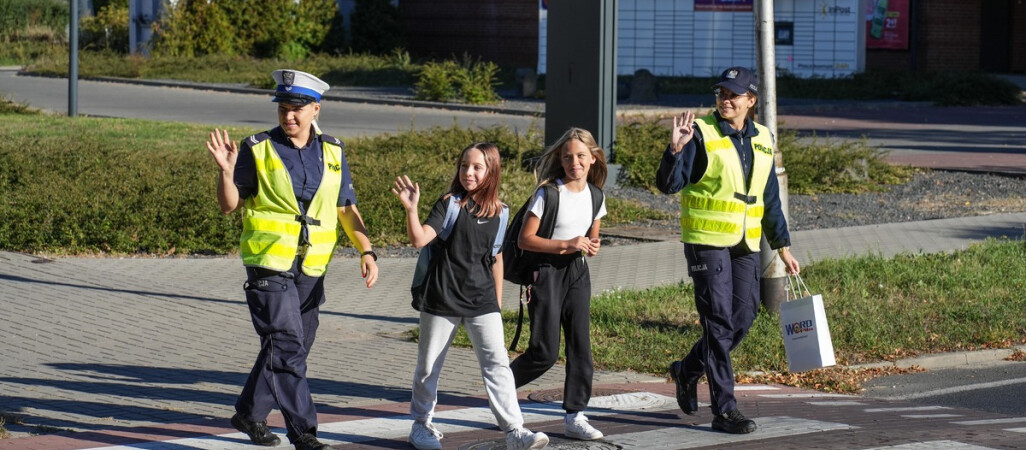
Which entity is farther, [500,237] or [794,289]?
[794,289]

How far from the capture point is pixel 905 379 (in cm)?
880

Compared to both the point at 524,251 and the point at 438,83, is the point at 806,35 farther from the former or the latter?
the point at 524,251

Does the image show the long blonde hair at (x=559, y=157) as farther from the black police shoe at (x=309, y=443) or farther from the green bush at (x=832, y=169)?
the green bush at (x=832, y=169)

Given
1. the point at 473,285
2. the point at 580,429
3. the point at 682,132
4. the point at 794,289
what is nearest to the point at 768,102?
the point at 794,289

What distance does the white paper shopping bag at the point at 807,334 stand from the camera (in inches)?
279

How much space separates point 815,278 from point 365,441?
5538 millimetres

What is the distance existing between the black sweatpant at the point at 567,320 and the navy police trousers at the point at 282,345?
1140 millimetres

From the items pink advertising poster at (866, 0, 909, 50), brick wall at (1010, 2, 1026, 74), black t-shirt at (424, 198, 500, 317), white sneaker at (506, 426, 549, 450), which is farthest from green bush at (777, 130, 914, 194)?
brick wall at (1010, 2, 1026, 74)

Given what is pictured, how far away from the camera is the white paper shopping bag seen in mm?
7089

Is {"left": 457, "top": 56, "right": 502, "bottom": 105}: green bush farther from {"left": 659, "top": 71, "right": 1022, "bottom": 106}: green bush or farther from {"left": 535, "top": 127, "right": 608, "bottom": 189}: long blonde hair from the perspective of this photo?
{"left": 535, "top": 127, "right": 608, "bottom": 189}: long blonde hair

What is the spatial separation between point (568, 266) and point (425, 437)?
106cm

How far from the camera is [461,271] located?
21.2 feet

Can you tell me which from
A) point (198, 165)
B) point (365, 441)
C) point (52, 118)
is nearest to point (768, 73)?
point (365, 441)

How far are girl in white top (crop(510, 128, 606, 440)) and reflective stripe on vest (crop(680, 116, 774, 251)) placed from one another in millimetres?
502
